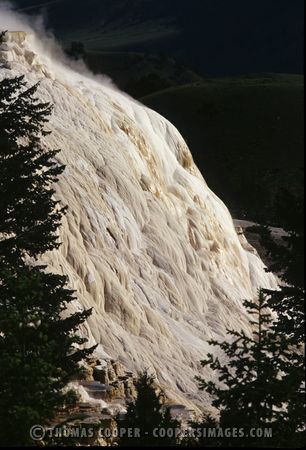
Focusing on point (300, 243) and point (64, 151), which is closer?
point (300, 243)

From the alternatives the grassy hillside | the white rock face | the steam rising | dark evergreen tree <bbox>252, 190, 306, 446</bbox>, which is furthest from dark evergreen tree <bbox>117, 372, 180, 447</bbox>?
the grassy hillside

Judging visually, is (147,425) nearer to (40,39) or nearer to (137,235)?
(137,235)

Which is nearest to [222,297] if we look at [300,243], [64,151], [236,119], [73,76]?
[64,151]

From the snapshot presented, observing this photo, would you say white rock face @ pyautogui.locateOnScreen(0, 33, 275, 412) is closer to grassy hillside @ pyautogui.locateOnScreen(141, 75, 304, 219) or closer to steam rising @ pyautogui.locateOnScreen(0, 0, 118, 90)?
steam rising @ pyautogui.locateOnScreen(0, 0, 118, 90)

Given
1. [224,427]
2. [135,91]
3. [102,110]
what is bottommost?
[224,427]

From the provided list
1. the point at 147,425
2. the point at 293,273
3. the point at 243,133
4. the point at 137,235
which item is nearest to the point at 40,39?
the point at 137,235

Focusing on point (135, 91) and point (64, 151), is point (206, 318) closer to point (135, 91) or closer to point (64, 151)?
point (64, 151)
